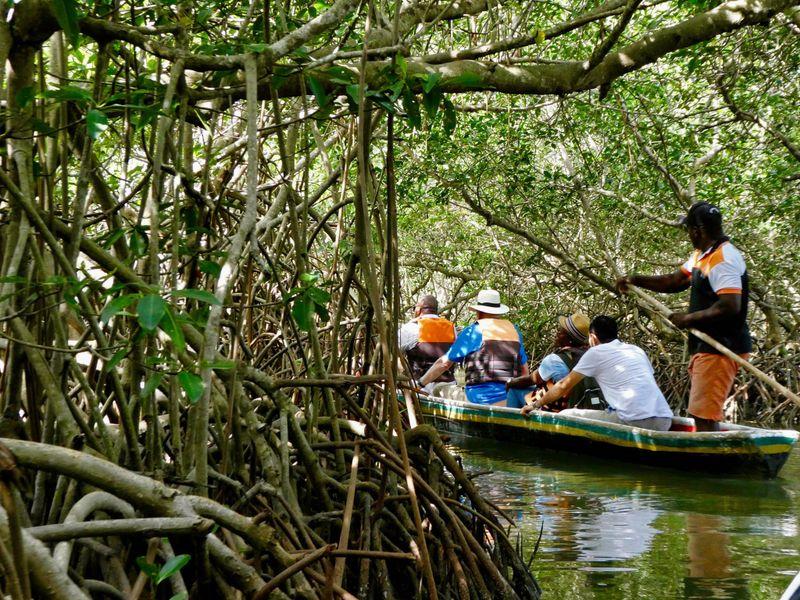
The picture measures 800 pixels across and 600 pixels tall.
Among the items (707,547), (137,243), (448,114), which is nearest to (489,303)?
(707,547)

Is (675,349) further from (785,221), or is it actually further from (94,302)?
(94,302)

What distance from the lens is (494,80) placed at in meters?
3.87

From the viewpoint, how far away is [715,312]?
577 centimetres

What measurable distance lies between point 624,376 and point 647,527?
6.52 ft

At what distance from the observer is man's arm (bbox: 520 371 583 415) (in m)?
7.37

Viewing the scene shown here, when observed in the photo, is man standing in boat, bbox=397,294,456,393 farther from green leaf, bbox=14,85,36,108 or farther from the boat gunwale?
green leaf, bbox=14,85,36,108

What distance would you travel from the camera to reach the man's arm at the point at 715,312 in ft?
18.9

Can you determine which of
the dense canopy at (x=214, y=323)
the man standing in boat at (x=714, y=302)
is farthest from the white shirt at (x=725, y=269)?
the dense canopy at (x=214, y=323)

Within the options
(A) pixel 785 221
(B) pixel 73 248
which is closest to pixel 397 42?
(B) pixel 73 248

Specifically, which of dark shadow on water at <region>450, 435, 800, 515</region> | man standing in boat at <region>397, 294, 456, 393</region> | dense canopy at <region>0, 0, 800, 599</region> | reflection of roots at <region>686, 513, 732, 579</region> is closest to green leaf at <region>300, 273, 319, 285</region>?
dense canopy at <region>0, 0, 800, 599</region>

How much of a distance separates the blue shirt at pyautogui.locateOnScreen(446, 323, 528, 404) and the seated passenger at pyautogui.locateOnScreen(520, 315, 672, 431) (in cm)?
173

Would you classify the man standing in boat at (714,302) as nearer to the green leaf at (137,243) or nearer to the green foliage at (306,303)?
the green foliage at (306,303)

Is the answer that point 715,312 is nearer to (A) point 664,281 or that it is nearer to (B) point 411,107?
(A) point 664,281

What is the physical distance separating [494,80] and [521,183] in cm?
548
